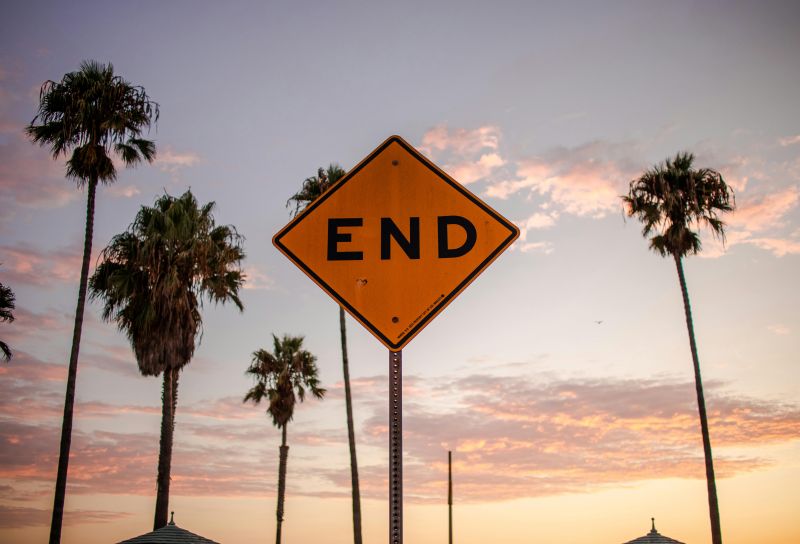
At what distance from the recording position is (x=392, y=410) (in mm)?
3533

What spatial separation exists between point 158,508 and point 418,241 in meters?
22.6

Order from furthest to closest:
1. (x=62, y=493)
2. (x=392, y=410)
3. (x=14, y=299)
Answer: (x=14, y=299) < (x=62, y=493) < (x=392, y=410)

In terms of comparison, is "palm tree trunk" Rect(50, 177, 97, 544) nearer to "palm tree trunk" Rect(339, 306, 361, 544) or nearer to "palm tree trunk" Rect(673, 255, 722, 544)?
"palm tree trunk" Rect(339, 306, 361, 544)

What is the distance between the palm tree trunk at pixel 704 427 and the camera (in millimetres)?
25875

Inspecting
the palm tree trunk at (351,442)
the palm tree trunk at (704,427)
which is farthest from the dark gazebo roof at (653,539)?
the palm tree trunk at (351,442)

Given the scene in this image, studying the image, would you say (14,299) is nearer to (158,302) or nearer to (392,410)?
(158,302)

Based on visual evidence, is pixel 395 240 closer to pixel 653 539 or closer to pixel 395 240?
pixel 395 240

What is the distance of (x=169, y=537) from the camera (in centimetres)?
2327

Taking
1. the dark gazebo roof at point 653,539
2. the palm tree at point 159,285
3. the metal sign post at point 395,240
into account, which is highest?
the palm tree at point 159,285

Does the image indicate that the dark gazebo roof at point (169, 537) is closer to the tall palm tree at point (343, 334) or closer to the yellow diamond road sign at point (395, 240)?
the tall palm tree at point (343, 334)

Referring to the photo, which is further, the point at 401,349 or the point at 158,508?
the point at 158,508

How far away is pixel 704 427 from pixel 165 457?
19.0 meters

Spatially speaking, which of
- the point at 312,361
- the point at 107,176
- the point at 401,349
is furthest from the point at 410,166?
the point at 312,361

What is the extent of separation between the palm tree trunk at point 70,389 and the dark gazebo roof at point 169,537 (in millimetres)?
3578
